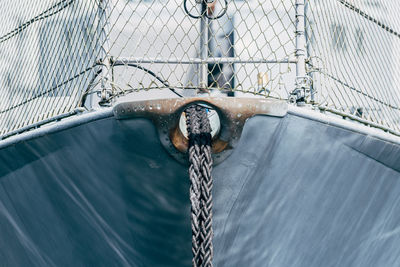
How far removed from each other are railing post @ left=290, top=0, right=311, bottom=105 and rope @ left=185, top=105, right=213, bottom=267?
25.0 inches

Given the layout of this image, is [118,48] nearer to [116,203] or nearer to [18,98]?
[18,98]

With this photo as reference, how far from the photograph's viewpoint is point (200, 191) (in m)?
1.97

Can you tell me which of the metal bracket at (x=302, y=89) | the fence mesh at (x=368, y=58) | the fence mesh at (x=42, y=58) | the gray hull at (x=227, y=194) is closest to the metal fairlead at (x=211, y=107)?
→ the gray hull at (x=227, y=194)

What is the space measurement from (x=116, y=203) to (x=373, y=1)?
7.98ft

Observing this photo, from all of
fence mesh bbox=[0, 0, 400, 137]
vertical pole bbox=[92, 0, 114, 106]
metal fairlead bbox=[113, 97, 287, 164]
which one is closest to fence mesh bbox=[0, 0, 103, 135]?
fence mesh bbox=[0, 0, 400, 137]

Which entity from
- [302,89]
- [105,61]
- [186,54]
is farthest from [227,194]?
[186,54]

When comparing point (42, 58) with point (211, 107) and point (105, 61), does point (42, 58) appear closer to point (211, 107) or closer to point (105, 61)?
point (105, 61)

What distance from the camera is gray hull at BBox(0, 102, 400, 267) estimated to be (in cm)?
213

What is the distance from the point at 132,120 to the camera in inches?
79.2

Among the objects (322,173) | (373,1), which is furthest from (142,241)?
(373,1)

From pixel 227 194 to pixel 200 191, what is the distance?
25 centimetres

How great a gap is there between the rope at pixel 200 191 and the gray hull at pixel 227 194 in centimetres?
13

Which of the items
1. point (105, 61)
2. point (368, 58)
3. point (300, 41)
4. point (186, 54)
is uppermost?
point (368, 58)

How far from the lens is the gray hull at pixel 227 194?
2133 millimetres
